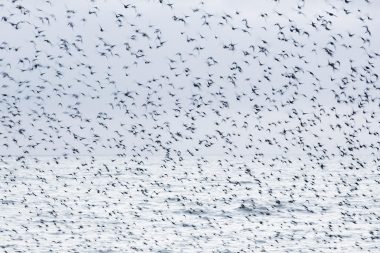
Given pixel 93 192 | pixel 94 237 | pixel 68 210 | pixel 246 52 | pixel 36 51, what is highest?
pixel 246 52

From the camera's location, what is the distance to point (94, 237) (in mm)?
48281

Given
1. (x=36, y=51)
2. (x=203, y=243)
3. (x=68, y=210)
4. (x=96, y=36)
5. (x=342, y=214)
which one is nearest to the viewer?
(x=96, y=36)

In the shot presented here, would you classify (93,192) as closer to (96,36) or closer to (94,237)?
(94,237)

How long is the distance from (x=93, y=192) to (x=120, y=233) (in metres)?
35.2

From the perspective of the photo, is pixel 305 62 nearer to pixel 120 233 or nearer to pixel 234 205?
pixel 120 233

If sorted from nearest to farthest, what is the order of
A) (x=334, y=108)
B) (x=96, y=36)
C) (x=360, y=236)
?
(x=96, y=36)
(x=334, y=108)
(x=360, y=236)

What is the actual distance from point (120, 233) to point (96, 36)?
24.4m

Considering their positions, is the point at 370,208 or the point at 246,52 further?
the point at 370,208

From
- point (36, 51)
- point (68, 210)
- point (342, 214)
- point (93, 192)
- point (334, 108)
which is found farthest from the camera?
point (93, 192)

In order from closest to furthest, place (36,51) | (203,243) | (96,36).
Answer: (96,36) < (36,51) < (203,243)

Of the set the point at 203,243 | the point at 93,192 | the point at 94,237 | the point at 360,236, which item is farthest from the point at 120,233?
the point at 93,192

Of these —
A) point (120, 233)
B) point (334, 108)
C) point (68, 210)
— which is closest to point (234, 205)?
point (68, 210)

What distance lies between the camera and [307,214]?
61500 mm

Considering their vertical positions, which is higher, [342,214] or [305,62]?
[305,62]
